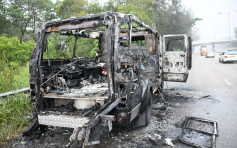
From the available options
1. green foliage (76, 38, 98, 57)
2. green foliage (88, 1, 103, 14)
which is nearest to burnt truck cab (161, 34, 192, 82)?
green foliage (76, 38, 98, 57)

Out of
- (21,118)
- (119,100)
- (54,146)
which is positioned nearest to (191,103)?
(119,100)

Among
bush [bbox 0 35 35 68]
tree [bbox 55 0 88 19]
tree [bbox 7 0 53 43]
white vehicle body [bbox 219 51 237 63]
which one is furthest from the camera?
tree [bbox 7 0 53 43]

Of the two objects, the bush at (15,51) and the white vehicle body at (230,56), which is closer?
the bush at (15,51)

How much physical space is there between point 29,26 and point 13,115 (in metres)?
23.0

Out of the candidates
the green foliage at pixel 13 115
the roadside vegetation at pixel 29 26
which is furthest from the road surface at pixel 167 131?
the roadside vegetation at pixel 29 26

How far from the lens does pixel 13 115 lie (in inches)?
173

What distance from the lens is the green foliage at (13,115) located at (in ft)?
13.1

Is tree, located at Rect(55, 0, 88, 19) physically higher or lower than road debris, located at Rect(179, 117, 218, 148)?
higher

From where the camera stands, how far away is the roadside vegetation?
471 cm

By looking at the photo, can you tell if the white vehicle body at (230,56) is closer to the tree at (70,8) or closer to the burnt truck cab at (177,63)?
the burnt truck cab at (177,63)

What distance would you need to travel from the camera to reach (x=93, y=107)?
3477 millimetres

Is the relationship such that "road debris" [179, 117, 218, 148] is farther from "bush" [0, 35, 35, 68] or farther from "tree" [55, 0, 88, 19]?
"tree" [55, 0, 88, 19]

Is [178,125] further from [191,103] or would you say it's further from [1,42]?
[1,42]

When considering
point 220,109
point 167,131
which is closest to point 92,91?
point 167,131
